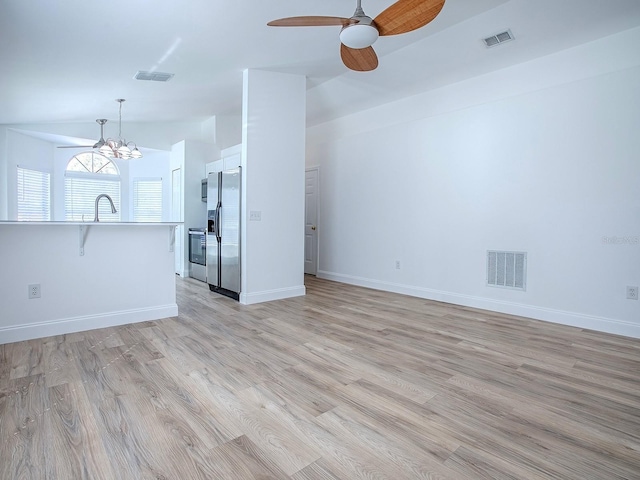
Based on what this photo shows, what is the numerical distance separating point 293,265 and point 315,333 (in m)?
1.72

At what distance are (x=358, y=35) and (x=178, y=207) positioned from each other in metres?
5.31

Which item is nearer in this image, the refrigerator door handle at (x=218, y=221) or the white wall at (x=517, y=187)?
the white wall at (x=517, y=187)

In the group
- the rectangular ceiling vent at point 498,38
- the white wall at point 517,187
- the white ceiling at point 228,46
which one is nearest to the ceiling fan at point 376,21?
the white ceiling at point 228,46

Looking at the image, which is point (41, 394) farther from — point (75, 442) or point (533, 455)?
point (533, 455)

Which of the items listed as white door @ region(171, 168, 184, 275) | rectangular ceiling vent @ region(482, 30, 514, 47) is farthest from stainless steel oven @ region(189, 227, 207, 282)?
rectangular ceiling vent @ region(482, 30, 514, 47)

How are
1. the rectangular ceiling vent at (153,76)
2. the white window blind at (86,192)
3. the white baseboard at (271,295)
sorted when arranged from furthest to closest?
the white window blind at (86,192) → the white baseboard at (271,295) → the rectangular ceiling vent at (153,76)

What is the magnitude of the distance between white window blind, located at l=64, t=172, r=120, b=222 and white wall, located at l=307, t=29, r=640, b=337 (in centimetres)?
566

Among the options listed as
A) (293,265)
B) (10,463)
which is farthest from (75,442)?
(293,265)

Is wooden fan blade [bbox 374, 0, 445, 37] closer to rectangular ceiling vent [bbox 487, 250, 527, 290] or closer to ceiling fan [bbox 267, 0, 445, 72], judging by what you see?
ceiling fan [bbox 267, 0, 445, 72]

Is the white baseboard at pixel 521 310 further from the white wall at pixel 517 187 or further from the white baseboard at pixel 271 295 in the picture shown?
the white baseboard at pixel 271 295

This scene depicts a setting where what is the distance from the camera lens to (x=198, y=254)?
19.6 ft

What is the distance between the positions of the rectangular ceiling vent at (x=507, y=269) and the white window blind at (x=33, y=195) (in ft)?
25.7

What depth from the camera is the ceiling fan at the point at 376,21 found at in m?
2.14

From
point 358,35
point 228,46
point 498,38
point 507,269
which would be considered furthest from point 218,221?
point 498,38
